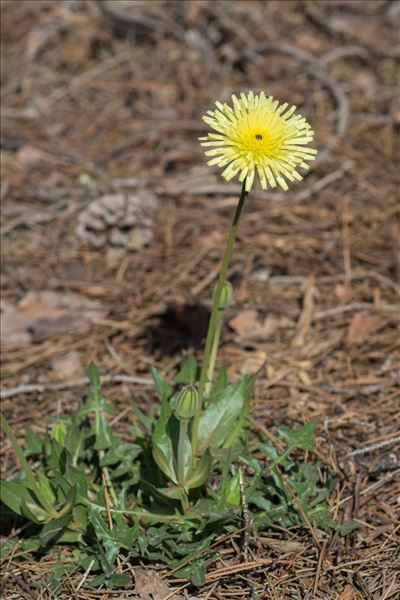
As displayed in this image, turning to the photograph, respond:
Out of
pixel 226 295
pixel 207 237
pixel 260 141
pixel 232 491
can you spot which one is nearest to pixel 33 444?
pixel 232 491

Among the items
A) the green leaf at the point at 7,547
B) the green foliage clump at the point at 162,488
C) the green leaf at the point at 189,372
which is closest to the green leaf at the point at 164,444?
the green foliage clump at the point at 162,488

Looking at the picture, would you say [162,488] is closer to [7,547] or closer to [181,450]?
[181,450]

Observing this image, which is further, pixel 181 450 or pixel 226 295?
pixel 226 295

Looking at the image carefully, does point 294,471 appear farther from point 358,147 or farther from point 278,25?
point 278,25

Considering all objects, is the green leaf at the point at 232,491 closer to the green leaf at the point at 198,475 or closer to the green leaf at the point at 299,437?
the green leaf at the point at 198,475

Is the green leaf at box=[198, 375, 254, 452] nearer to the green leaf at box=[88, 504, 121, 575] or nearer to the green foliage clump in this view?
the green foliage clump
